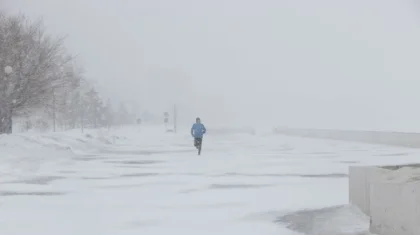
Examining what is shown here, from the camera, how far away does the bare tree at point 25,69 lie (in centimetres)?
3241

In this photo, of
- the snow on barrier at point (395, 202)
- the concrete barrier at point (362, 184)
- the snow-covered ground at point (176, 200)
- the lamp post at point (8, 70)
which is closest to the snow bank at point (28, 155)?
the snow-covered ground at point (176, 200)

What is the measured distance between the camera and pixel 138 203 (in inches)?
419

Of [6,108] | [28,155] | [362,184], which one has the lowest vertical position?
[28,155]

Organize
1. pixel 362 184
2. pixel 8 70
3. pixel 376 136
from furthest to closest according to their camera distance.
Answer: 1. pixel 376 136
2. pixel 8 70
3. pixel 362 184

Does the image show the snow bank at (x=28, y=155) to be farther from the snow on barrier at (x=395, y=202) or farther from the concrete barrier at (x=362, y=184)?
the snow on barrier at (x=395, y=202)

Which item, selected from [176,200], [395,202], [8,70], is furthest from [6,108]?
[395,202]

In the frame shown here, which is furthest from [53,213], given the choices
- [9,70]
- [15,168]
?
[9,70]

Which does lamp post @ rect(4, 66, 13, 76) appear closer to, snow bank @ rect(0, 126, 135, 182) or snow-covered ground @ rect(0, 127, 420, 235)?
snow bank @ rect(0, 126, 135, 182)

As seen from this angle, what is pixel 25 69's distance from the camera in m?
33.5

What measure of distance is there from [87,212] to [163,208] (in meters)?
1.34

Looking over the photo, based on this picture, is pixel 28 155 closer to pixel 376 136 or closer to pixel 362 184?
pixel 362 184

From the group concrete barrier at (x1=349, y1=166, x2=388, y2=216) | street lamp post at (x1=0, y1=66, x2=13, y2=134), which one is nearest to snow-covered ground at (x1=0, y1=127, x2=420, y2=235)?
concrete barrier at (x1=349, y1=166, x2=388, y2=216)

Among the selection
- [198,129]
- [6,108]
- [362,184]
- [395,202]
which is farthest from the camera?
[6,108]

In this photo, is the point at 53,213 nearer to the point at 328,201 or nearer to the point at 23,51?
the point at 328,201
